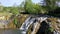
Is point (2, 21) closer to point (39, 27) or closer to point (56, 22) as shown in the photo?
point (39, 27)

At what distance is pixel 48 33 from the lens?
17656 mm

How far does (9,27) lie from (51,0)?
1093 cm

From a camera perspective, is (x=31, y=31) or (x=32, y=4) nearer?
(x=31, y=31)

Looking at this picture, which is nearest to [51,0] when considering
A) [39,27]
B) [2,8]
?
[2,8]

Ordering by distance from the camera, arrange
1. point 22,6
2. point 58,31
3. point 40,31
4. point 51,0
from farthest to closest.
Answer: point 22,6 < point 51,0 < point 40,31 < point 58,31

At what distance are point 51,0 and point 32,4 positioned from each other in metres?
3.95

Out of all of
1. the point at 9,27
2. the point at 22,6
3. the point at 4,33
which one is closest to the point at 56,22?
the point at 4,33

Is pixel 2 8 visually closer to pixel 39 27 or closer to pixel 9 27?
pixel 9 27

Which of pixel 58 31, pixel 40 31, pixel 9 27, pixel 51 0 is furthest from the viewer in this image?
pixel 51 0

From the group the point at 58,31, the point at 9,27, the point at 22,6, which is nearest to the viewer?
the point at 58,31

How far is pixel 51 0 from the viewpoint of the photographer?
1506 inches

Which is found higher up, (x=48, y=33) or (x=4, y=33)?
(x=48, y=33)

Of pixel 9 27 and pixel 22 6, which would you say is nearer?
pixel 9 27

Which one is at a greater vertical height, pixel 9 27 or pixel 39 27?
pixel 39 27
